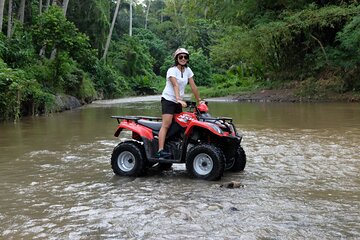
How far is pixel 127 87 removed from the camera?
39750mm

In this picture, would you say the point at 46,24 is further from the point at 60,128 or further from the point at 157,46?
the point at 157,46

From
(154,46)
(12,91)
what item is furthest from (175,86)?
(154,46)

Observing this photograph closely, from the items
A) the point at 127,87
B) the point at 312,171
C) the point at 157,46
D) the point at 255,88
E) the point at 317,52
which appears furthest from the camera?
the point at 157,46

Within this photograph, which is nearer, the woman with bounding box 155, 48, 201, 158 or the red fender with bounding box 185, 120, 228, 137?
the red fender with bounding box 185, 120, 228, 137

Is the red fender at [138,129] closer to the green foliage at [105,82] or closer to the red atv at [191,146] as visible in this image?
the red atv at [191,146]

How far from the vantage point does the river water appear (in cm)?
416

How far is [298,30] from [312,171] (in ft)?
59.6

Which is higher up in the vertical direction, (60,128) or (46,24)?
(46,24)

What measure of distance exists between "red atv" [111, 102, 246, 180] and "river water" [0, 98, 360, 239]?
21cm

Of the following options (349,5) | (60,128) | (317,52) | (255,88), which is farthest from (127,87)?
(60,128)

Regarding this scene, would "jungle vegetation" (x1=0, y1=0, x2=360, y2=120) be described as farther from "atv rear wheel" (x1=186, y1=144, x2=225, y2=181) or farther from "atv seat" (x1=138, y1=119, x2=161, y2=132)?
"atv rear wheel" (x1=186, y1=144, x2=225, y2=181)

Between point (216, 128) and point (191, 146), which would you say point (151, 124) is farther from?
point (216, 128)

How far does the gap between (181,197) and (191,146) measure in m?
1.32

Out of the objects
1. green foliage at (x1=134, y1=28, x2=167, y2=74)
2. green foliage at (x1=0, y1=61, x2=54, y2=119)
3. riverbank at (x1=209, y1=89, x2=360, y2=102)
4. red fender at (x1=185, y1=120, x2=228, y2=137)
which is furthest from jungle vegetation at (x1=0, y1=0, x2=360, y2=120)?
green foliage at (x1=134, y1=28, x2=167, y2=74)
